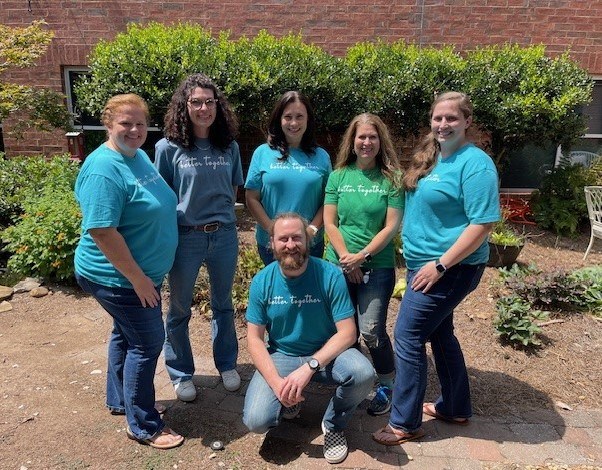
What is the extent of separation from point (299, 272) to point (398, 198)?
28.1 inches

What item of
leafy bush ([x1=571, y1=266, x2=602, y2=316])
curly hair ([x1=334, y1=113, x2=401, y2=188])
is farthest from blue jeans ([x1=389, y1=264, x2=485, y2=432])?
leafy bush ([x1=571, y1=266, x2=602, y2=316])

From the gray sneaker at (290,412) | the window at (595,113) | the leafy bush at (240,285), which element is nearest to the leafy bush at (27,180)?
the leafy bush at (240,285)

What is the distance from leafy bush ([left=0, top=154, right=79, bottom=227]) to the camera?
18.6 ft

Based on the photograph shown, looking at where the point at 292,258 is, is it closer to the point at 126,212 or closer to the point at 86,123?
the point at 126,212

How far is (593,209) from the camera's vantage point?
19.9ft

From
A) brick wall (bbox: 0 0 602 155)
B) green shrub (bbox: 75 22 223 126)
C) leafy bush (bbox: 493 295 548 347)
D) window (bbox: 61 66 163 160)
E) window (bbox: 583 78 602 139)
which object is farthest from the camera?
window (bbox: 583 78 602 139)

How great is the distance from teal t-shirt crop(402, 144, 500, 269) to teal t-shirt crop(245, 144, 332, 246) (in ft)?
2.23

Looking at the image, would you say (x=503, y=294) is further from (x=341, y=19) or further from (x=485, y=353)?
(x=341, y=19)

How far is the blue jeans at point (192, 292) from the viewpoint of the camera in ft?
9.64

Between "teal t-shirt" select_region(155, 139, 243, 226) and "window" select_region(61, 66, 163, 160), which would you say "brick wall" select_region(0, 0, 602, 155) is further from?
"teal t-shirt" select_region(155, 139, 243, 226)

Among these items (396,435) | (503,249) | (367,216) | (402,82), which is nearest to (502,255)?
(503,249)

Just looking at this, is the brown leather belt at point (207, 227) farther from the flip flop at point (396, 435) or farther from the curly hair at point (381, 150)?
the flip flop at point (396, 435)

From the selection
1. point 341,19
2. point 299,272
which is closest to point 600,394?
point 299,272

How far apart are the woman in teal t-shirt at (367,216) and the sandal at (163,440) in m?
1.19
